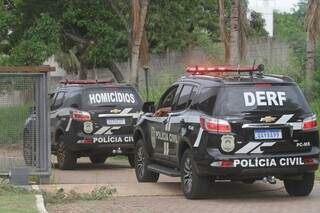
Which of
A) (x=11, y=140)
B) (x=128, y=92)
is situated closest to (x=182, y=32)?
(x=128, y=92)

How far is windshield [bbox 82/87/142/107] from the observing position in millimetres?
16750

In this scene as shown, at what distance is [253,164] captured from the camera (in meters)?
11.0

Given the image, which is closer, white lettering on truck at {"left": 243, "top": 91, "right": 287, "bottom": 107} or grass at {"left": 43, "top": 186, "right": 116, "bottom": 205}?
white lettering on truck at {"left": 243, "top": 91, "right": 287, "bottom": 107}

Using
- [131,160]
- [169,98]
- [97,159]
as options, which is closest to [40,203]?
[169,98]

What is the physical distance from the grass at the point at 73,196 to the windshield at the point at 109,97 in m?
4.63

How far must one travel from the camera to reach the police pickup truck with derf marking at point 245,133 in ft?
36.0

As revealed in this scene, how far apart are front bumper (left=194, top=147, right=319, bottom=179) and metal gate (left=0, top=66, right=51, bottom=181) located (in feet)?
11.6

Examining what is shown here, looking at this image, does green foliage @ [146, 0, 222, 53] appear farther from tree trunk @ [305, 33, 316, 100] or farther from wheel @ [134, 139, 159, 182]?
wheel @ [134, 139, 159, 182]

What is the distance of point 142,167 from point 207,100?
3.01m

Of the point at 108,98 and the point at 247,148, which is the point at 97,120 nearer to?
the point at 108,98

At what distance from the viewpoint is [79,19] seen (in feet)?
84.1

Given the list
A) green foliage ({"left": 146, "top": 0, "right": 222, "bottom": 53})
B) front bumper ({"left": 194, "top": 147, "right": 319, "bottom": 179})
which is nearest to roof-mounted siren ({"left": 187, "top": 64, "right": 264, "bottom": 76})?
front bumper ({"left": 194, "top": 147, "right": 319, "bottom": 179})

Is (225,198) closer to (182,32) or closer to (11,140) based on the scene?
(11,140)

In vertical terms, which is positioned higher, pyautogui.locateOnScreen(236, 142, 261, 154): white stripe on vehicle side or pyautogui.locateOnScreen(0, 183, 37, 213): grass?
pyautogui.locateOnScreen(236, 142, 261, 154): white stripe on vehicle side
